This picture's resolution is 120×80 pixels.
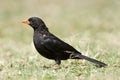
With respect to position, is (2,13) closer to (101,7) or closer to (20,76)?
(101,7)

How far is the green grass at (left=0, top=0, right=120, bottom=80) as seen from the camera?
10.2 metres

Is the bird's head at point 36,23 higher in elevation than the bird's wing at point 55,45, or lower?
higher

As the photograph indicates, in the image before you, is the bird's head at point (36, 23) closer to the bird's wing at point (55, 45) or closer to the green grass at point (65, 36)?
the bird's wing at point (55, 45)

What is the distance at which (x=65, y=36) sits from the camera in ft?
60.8

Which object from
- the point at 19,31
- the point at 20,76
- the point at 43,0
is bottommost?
the point at 20,76

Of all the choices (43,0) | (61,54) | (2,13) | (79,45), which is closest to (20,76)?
(61,54)

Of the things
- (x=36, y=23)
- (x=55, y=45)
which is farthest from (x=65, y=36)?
(x=55, y=45)

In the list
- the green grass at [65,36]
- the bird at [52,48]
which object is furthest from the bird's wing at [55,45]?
the green grass at [65,36]

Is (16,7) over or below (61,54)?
over

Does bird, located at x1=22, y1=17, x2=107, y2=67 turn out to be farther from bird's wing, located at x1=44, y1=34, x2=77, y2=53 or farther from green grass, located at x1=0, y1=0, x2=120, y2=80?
green grass, located at x1=0, y1=0, x2=120, y2=80

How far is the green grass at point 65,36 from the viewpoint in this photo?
1022 centimetres

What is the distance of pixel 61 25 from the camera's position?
2053 cm

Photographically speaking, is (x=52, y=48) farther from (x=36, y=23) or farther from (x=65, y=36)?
(x=65, y=36)

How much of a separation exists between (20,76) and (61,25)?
1058 centimetres
